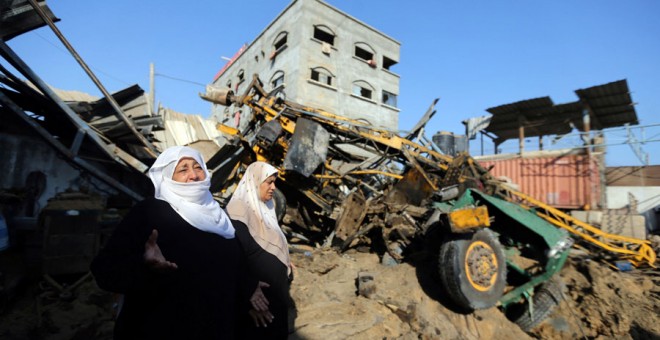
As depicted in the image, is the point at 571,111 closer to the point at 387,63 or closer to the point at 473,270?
the point at 387,63

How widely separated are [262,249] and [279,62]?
17.6 metres

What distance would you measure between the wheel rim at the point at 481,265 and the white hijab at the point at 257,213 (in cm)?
225

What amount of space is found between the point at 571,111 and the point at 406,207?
12.0 m

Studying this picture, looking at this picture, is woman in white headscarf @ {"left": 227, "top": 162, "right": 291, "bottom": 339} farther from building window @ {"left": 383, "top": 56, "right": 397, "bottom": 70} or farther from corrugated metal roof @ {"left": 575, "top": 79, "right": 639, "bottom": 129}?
building window @ {"left": 383, "top": 56, "right": 397, "bottom": 70}

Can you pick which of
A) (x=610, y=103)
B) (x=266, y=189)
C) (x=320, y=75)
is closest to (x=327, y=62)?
(x=320, y=75)

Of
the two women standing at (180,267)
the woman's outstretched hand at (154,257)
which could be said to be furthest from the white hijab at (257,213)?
the woman's outstretched hand at (154,257)

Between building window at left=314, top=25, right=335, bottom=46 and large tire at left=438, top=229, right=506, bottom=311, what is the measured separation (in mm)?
16808

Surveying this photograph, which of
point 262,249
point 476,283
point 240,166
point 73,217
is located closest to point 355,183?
point 240,166

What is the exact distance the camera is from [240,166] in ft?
21.0

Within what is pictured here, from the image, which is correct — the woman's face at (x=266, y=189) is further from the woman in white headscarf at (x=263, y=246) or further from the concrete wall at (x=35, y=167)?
the concrete wall at (x=35, y=167)

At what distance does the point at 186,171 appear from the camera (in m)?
1.74

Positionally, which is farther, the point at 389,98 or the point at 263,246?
the point at 389,98

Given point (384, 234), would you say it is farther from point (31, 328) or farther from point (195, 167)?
point (31, 328)

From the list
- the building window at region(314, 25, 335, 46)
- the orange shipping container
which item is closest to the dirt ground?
the orange shipping container
